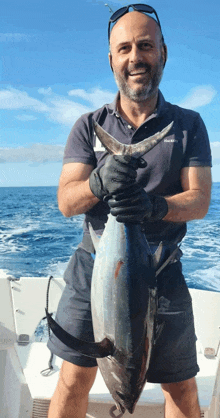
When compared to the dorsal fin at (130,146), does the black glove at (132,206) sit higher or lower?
lower

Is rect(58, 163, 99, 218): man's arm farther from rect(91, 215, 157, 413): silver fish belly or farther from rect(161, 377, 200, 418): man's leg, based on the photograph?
rect(161, 377, 200, 418): man's leg

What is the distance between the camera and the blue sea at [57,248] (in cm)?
757

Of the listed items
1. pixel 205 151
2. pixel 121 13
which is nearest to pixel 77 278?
pixel 205 151

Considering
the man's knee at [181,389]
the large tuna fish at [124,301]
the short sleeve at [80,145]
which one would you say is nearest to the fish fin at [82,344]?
the large tuna fish at [124,301]

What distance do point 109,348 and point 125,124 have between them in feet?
3.42

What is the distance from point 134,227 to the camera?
1.37 m

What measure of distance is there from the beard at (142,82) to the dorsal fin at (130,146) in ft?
1.53

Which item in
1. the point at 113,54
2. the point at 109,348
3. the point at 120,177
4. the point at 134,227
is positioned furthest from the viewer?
the point at 113,54

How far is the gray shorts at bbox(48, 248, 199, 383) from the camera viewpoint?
68.7 inches

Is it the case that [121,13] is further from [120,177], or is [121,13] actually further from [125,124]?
[120,177]

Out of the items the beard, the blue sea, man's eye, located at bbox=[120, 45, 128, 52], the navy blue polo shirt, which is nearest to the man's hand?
the navy blue polo shirt

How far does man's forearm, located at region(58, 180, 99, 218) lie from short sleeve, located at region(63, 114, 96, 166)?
14 centimetres

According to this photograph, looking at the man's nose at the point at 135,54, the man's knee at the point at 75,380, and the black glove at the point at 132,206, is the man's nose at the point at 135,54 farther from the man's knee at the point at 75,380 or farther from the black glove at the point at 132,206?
the man's knee at the point at 75,380

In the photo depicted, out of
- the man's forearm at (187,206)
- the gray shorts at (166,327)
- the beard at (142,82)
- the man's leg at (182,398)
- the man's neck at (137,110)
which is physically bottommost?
the man's leg at (182,398)
